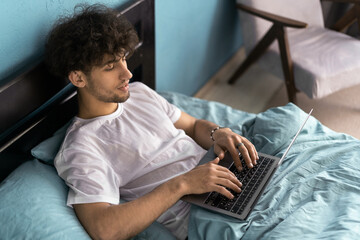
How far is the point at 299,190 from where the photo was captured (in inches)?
53.8

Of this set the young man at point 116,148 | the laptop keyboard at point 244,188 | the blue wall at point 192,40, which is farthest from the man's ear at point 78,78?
the blue wall at point 192,40

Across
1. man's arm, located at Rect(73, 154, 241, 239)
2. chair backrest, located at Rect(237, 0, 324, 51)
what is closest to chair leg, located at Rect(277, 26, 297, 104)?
chair backrest, located at Rect(237, 0, 324, 51)

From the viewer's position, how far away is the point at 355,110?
2.64 meters

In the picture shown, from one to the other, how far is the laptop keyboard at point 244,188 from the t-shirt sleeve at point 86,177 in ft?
0.99

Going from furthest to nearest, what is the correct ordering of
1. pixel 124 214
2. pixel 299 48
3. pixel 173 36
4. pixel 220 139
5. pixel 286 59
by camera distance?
pixel 299 48 → pixel 286 59 → pixel 173 36 → pixel 220 139 → pixel 124 214

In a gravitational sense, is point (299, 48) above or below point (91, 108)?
below

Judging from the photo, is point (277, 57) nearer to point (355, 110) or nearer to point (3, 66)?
point (355, 110)

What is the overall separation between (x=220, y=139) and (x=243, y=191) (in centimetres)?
24

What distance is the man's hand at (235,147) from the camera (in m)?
1.45

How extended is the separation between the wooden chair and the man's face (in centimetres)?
131

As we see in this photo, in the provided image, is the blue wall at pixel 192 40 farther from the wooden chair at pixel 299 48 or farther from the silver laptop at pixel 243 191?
the silver laptop at pixel 243 191

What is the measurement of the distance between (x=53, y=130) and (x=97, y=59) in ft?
1.00

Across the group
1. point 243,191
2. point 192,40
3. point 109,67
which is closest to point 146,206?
point 243,191

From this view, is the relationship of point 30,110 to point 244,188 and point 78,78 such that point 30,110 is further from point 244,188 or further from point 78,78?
point 244,188
